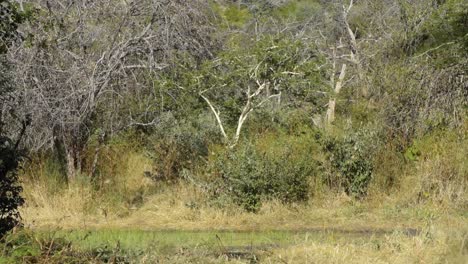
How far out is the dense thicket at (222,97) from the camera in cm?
1816

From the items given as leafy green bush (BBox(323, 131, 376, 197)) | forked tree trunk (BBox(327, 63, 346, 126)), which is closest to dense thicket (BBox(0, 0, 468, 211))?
leafy green bush (BBox(323, 131, 376, 197))

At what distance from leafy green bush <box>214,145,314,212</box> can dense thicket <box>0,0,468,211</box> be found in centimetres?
3

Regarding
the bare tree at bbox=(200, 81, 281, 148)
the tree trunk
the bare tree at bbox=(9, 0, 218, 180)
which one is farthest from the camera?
the bare tree at bbox=(200, 81, 281, 148)

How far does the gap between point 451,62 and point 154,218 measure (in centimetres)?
842

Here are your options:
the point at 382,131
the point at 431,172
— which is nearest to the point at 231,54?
the point at 382,131

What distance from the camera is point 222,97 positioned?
20.5 meters

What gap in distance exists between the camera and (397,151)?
19.8 m

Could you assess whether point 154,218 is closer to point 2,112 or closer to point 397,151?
point 2,112

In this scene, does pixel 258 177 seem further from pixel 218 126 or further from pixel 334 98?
pixel 334 98

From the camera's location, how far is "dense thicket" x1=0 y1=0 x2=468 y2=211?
18.2m

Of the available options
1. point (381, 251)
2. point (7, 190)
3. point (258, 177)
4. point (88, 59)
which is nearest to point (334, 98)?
point (258, 177)

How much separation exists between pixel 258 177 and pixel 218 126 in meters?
3.03

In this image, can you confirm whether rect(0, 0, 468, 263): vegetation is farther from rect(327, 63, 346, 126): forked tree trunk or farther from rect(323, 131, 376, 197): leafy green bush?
rect(327, 63, 346, 126): forked tree trunk

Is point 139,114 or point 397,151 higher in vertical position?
point 139,114
